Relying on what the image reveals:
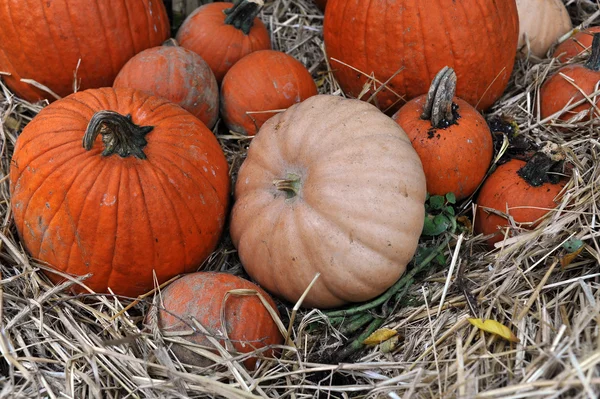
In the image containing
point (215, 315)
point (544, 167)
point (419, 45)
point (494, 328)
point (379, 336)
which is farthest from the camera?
point (419, 45)

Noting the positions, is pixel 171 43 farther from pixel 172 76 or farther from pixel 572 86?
pixel 572 86

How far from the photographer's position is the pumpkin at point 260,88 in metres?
3.22

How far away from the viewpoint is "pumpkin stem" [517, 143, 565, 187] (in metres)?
2.73

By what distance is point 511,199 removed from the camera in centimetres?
280

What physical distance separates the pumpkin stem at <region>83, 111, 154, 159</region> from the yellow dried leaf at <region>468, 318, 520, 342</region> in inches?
63.2

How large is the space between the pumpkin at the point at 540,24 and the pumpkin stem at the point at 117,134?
2.43 metres

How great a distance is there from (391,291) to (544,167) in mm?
961

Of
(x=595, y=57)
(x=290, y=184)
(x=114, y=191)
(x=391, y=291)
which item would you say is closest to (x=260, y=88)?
(x=290, y=184)

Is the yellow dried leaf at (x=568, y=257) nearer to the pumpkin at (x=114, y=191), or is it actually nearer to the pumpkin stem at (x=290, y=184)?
the pumpkin stem at (x=290, y=184)

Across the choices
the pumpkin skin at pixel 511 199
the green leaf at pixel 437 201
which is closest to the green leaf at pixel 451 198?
the green leaf at pixel 437 201

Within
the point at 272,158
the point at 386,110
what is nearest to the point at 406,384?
the point at 272,158

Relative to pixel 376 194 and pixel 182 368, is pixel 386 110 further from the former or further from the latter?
pixel 182 368

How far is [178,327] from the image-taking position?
2.41 meters

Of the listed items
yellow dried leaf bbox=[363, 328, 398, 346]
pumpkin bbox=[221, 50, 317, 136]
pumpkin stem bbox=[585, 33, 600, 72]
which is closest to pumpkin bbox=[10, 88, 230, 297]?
pumpkin bbox=[221, 50, 317, 136]
